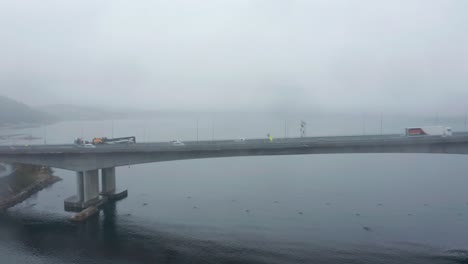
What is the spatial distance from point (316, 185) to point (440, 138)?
1410cm

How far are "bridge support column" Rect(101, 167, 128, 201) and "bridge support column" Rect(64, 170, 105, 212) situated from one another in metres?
2.07

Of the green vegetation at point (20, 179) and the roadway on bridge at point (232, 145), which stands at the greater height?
the roadway on bridge at point (232, 145)

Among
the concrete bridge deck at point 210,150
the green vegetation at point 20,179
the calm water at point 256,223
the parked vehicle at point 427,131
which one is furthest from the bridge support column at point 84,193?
the parked vehicle at point 427,131

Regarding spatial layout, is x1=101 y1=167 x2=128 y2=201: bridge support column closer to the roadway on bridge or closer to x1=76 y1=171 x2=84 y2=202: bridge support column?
x1=76 y1=171 x2=84 y2=202: bridge support column

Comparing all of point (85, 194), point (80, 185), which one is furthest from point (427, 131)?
point (80, 185)

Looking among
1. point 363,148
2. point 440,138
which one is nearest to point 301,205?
point 363,148

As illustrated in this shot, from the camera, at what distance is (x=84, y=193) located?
84.3 feet

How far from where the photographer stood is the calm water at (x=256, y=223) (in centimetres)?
1806

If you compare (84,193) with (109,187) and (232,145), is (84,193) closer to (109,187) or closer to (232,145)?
(109,187)

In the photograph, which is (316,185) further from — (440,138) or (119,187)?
(119,187)

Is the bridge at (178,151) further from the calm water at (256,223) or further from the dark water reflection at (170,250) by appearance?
the dark water reflection at (170,250)

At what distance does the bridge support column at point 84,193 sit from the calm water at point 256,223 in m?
1.00

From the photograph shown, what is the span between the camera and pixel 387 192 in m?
30.7

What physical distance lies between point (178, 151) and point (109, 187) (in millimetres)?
9134
